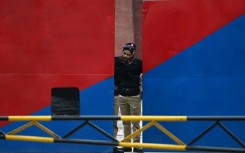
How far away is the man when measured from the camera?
8125 mm

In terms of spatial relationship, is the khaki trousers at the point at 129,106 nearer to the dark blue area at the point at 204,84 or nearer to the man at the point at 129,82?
the man at the point at 129,82

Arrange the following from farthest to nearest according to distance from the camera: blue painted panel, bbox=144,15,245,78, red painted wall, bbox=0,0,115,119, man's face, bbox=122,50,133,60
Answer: man's face, bbox=122,50,133,60, red painted wall, bbox=0,0,115,119, blue painted panel, bbox=144,15,245,78

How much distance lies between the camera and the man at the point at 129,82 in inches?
320

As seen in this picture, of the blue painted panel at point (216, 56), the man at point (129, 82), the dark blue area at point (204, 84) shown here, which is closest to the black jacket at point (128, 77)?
the man at point (129, 82)

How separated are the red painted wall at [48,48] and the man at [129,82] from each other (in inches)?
13.8

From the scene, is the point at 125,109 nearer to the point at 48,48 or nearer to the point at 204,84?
the point at 204,84

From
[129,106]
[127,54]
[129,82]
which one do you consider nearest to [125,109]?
[129,106]

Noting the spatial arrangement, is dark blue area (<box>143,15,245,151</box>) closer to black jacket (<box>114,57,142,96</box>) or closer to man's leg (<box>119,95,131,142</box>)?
black jacket (<box>114,57,142,96</box>)

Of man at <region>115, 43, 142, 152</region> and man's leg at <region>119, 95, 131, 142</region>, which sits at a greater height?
man at <region>115, 43, 142, 152</region>

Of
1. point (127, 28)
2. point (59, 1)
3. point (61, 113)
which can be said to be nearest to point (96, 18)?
point (59, 1)

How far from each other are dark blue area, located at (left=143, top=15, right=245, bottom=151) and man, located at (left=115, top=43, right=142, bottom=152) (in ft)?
1.10

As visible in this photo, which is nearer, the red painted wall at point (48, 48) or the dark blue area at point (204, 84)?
the dark blue area at point (204, 84)

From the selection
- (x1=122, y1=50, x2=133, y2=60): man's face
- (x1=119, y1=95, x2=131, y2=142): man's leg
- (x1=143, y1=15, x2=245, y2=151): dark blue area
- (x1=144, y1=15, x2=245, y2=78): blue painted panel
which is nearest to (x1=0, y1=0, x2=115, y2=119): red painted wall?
(x1=122, y1=50, x2=133, y2=60): man's face

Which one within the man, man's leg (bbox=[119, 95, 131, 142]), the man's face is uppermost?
the man's face
